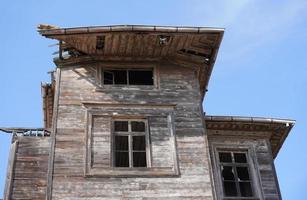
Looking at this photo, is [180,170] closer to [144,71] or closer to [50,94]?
[144,71]

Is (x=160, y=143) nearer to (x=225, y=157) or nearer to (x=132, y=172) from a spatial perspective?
(x=132, y=172)

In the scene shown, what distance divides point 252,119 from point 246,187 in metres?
2.04

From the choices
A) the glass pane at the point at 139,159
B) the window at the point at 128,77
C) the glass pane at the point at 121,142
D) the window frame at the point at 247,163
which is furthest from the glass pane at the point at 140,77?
the window frame at the point at 247,163

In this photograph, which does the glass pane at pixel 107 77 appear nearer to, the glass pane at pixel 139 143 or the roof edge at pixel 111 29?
the roof edge at pixel 111 29

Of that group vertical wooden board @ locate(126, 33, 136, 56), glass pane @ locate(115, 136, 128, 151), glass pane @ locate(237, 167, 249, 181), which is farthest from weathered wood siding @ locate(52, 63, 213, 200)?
glass pane @ locate(237, 167, 249, 181)

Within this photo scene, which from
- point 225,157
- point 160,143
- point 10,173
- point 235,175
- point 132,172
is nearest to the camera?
point 10,173

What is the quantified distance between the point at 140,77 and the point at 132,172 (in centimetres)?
367

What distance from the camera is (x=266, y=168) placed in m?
15.5

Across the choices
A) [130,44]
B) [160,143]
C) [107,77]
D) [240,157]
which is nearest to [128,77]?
[107,77]

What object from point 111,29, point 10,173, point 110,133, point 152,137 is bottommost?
point 10,173

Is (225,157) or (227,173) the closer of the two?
(227,173)

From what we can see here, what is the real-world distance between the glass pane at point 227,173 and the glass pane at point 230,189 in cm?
14

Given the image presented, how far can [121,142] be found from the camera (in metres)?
14.7

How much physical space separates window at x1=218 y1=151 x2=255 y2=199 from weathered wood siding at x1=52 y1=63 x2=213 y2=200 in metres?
1.34
